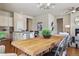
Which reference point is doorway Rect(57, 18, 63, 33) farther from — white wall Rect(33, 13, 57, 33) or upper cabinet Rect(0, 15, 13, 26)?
upper cabinet Rect(0, 15, 13, 26)

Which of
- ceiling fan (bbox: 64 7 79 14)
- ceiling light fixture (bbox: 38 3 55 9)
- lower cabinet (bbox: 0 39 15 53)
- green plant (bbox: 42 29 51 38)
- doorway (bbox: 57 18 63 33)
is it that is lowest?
lower cabinet (bbox: 0 39 15 53)

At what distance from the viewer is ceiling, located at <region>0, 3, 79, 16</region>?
115cm

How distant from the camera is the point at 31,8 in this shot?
123 centimetres

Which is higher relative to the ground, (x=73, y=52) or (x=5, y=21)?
(x=5, y=21)

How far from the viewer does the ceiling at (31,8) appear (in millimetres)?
1152

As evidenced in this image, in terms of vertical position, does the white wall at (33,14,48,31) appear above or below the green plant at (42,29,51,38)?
above

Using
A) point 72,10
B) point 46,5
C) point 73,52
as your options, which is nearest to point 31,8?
point 46,5

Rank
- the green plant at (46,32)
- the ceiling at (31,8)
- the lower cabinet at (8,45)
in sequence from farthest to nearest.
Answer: the green plant at (46,32)
the lower cabinet at (8,45)
the ceiling at (31,8)

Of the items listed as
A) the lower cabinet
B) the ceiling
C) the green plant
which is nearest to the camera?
the ceiling

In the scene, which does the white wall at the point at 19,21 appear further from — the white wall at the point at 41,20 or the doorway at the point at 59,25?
the doorway at the point at 59,25

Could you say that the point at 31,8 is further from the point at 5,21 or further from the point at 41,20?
the point at 5,21

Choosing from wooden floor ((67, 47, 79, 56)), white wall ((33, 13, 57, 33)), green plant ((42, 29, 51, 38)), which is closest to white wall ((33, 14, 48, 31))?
white wall ((33, 13, 57, 33))

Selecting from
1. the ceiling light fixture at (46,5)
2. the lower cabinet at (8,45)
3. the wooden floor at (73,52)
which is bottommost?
the wooden floor at (73,52)

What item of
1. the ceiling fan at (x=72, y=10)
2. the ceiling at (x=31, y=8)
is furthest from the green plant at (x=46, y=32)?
the ceiling fan at (x=72, y=10)
